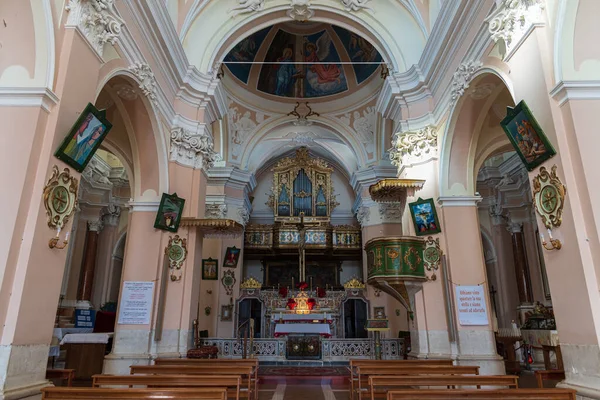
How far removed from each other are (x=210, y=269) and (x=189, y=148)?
523 cm

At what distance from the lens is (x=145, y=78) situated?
6562 millimetres

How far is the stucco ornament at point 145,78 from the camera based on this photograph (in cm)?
633

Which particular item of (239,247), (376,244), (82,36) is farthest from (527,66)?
(239,247)

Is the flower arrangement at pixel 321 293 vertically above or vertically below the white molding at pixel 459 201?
below

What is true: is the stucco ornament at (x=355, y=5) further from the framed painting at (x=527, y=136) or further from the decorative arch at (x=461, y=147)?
the framed painting at (x=527, y=136)

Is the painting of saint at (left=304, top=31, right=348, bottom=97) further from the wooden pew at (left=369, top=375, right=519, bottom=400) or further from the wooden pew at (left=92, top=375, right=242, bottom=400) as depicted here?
the wooden pew at (left=92, top=375, right=242, bottom=400)

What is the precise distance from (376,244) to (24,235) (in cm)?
501

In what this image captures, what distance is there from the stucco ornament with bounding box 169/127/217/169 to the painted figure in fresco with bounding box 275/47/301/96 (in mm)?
6027

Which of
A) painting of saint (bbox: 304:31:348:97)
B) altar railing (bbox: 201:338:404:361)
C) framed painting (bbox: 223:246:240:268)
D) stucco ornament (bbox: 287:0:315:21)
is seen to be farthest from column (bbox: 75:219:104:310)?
stucco ornament (bbox: 287:0:315:21)

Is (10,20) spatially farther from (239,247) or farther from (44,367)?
(239,247)

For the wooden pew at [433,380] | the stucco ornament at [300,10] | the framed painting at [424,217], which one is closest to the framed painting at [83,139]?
the wooden pew at [433,380]

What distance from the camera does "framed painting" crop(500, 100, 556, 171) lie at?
4.06 meters

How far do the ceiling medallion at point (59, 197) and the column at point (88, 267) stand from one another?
830 centimetres

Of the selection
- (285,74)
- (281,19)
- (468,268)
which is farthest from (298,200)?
(468,268)
